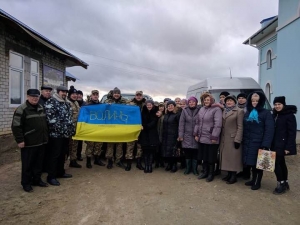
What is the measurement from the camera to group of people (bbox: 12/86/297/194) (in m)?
4.23

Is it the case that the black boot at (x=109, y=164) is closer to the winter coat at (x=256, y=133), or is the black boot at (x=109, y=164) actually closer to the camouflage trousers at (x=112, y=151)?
the camouflage trousers at (x=112, y=151)

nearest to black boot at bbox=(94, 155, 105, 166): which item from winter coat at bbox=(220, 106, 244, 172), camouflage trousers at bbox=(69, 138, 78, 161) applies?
camouflage trousers at bbox=(69, 138, 78, 161)

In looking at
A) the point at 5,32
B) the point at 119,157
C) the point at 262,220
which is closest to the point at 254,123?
the point at 262,220

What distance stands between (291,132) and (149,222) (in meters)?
2.84

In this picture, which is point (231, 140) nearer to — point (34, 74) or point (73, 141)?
point (73, 141)

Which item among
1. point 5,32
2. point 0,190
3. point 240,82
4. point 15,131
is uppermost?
point 5,32

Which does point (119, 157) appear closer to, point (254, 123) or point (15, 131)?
point (15, 131)

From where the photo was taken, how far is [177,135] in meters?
5.56

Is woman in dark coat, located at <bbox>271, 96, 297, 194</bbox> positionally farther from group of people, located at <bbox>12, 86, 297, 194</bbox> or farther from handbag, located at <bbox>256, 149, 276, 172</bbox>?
handbag, located at <bbox>256, 149, 276, 172</bbox>

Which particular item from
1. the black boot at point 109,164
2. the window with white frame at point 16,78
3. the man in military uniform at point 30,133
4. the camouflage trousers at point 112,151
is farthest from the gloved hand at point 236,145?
the window with white frame at point 16,78

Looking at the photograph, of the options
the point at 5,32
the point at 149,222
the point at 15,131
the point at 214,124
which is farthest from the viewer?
the point at 5,32

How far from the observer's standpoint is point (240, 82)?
848 cm

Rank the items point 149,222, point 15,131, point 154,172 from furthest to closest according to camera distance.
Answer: point 154,172, point 15,131, point 149,222

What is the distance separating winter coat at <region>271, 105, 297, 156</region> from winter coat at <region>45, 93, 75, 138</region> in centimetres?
391
